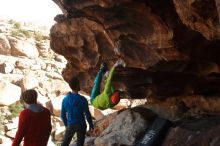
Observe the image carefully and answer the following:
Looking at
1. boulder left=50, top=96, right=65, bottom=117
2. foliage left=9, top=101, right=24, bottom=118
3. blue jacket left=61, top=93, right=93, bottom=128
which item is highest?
blue jacket left=61, top=93, right=93, bottom=128

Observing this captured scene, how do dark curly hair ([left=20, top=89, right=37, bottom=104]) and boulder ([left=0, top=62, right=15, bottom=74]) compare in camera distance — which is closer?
dark curly hair ([left=20, top=89, right=37, bottom=104])

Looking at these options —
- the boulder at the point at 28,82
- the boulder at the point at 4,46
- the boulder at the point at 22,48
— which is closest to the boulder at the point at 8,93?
the boulder at the point at 28,82

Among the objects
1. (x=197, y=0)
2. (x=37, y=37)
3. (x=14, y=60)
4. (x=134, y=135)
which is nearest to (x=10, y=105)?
(x=14, y=60)

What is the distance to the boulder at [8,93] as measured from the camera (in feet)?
110

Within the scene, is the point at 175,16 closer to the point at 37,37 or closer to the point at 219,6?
the point at 219,6

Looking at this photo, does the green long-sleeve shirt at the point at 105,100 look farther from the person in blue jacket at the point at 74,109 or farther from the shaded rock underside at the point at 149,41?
the shaded rock underside at the point at 149,41

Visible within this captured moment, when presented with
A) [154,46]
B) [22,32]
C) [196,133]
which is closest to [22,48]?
[22,32]

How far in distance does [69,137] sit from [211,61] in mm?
5157

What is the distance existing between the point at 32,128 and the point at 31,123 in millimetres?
111

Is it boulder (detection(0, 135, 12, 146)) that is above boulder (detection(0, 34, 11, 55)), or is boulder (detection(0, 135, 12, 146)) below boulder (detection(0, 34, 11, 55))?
below

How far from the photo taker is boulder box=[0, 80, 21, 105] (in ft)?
110

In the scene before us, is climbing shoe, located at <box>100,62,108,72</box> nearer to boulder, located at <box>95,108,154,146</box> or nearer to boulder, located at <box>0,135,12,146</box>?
boulder, located at <box>95,108,154,146</box>

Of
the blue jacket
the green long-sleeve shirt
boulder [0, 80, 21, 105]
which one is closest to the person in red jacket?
the blue jacket

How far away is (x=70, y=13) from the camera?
13867 mm
